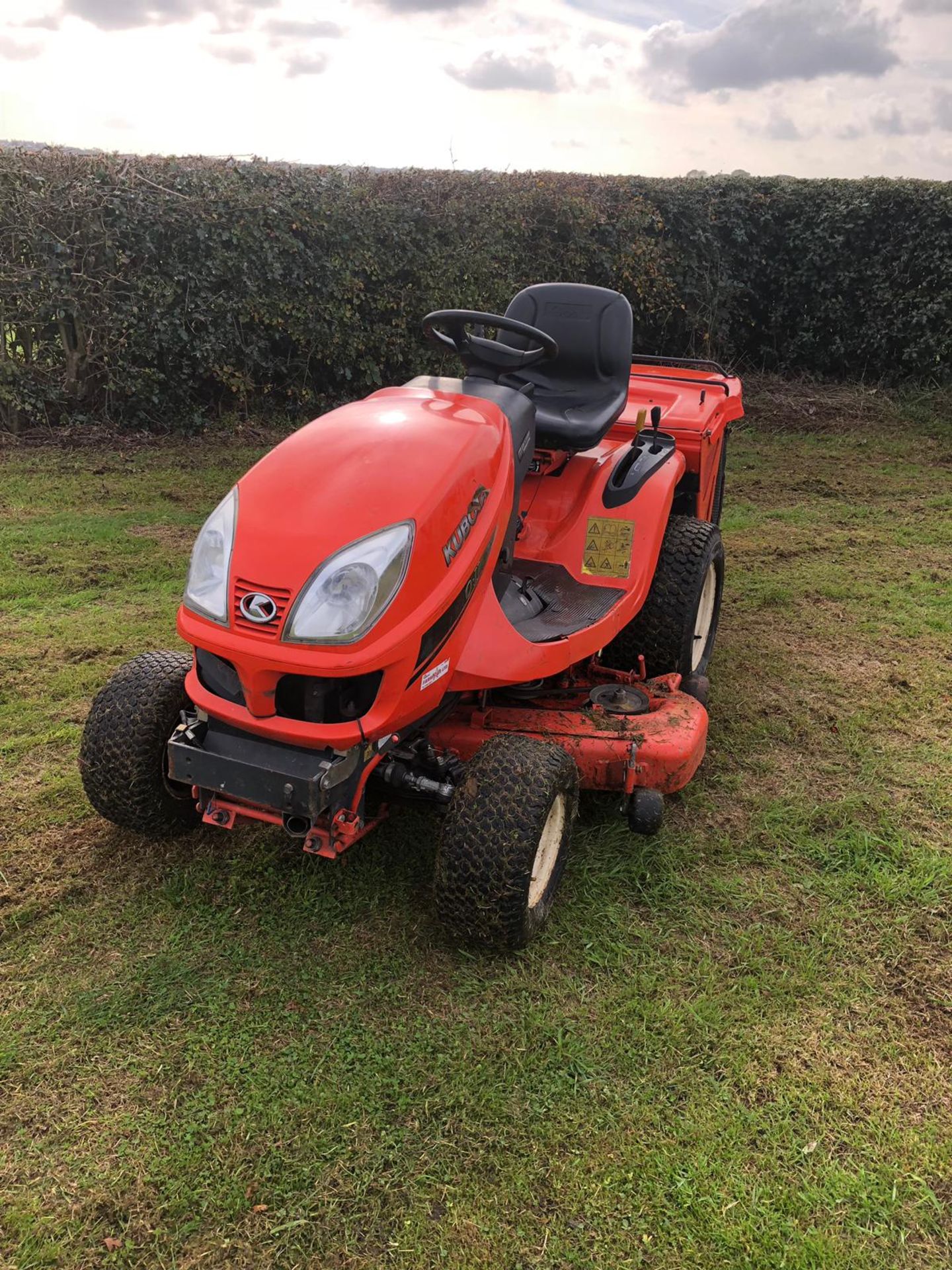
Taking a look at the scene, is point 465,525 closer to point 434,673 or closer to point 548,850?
point 434,673

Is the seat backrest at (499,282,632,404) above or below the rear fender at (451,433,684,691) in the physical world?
above

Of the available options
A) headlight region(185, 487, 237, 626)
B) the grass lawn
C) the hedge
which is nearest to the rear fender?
the grass lawn

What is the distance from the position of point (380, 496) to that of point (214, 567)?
0.44 m

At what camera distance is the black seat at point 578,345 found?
388 cm

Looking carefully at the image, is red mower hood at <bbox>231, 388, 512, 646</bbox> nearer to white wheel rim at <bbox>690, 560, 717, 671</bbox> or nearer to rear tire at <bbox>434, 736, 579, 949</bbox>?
rear tire at <bbox>434, 736, 579, 949</bbox>

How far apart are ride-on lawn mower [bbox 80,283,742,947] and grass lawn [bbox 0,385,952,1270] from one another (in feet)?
0.75

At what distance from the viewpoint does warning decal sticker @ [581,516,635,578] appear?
3379 mm

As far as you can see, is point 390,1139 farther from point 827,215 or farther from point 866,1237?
point 827,215

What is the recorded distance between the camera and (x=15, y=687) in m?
3.84

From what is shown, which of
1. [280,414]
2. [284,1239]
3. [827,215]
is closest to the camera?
[284,1239]

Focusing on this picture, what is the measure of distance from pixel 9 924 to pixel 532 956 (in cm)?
137

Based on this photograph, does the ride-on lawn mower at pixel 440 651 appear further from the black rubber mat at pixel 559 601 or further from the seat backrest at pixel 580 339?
the seat backrest at pixel 580 339

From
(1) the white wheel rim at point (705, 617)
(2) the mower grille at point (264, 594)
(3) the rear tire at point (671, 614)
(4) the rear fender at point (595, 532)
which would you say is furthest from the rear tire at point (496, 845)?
(1) the white wheel rim at point (705, 617)

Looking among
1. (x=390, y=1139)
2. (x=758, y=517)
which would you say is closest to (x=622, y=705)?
(x=390, y=1139)
